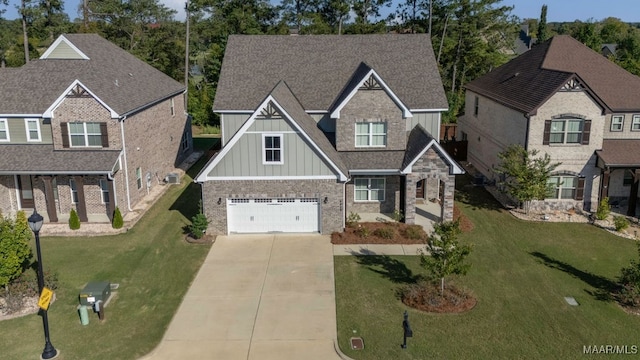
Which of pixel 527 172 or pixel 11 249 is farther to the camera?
pixel 527 172

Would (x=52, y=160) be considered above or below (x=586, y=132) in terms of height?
below

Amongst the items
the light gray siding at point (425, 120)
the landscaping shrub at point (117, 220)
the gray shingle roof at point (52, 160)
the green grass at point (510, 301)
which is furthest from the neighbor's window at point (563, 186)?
the gray shingle roof at point (52, 160)

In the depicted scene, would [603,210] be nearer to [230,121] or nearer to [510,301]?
[510,301]

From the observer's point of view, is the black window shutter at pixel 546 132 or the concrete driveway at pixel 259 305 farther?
the black window shutter at pixel 546 132

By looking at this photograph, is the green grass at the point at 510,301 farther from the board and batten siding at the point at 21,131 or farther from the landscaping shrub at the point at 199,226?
the board and batten siding at the point at 21,131

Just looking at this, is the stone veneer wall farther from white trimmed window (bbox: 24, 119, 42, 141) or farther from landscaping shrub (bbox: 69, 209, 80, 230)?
white trimmed window (bbox: 24, 119, 42, 141)

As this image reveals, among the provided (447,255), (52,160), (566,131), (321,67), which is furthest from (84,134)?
(566,131)

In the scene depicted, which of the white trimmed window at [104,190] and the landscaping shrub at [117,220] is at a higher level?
the white trimmed window at [104,190]

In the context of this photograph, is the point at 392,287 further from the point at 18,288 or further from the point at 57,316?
the point at 18,288
